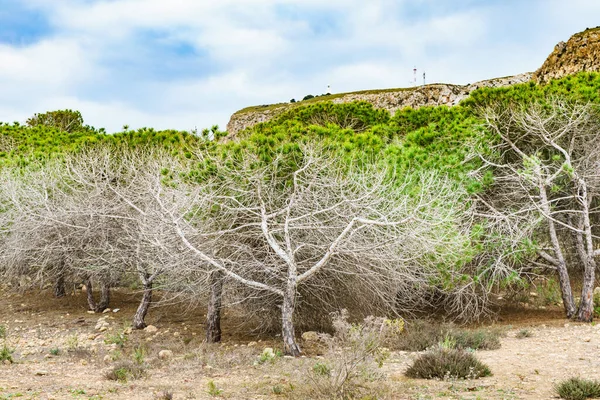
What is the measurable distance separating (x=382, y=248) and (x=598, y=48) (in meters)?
27.5

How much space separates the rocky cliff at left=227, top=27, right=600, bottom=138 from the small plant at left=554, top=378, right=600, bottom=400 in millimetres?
7629

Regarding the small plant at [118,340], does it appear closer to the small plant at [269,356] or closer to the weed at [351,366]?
the small plant at [269,356]

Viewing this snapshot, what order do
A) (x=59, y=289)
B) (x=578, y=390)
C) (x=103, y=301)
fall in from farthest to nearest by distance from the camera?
(x=59, y=289)
(x=103, y=301)
(x=578, y=390)

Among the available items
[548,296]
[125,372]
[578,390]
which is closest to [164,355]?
[125,372]

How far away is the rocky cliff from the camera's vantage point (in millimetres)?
32406

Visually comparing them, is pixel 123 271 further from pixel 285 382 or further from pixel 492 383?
pixel 492 383

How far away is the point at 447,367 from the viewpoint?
762cm

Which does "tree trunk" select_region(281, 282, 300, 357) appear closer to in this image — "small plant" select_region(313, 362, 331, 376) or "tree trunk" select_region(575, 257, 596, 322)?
"small plant" select_region(313, 362, 331, 376)

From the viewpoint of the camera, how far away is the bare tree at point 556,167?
1316cm

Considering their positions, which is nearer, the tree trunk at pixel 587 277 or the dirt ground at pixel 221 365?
the dirt ground at pixel 221 365

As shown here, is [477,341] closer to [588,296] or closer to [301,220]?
[301,220]

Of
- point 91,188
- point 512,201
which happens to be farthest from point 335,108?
point 91,188

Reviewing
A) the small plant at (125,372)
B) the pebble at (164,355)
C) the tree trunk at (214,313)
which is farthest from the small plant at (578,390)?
the tree trunk at (214,313)

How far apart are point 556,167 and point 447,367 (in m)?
7.93
